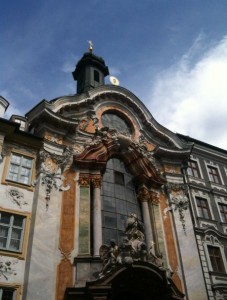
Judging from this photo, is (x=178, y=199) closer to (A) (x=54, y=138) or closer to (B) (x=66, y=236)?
(B) (x=66, y=236)

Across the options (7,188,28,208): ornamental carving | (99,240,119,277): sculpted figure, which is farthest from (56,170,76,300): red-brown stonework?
(7,188,28,208): ornamental carving

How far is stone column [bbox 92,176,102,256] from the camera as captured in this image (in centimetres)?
1732

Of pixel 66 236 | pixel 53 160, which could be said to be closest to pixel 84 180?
pixel 53 160

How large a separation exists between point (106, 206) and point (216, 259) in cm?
766

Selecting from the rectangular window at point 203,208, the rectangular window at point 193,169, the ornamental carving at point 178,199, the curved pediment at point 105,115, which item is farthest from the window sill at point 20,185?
the rectangular window at point 193,169

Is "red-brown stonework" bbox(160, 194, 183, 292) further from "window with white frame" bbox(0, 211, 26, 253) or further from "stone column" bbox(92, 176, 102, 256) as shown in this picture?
"window with white frame" bbox(0, 211, 26, 253)

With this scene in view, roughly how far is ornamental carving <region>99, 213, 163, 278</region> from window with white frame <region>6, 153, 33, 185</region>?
5.33 metres

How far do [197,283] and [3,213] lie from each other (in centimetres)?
1112

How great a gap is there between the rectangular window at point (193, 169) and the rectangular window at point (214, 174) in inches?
46.5

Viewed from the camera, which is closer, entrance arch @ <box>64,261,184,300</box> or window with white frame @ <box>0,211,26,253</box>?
entrance arch @ <box>64,261,184,300</box>

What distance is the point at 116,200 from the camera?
20.3m

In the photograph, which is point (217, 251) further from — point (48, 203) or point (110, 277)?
point (48, 203)

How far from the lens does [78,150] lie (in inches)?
819

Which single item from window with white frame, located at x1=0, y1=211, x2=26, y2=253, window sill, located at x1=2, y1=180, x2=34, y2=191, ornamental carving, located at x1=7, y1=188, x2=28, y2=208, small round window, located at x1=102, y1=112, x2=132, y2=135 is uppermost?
small round window, located at x1=102, y1=112, x2=132, y2=135
